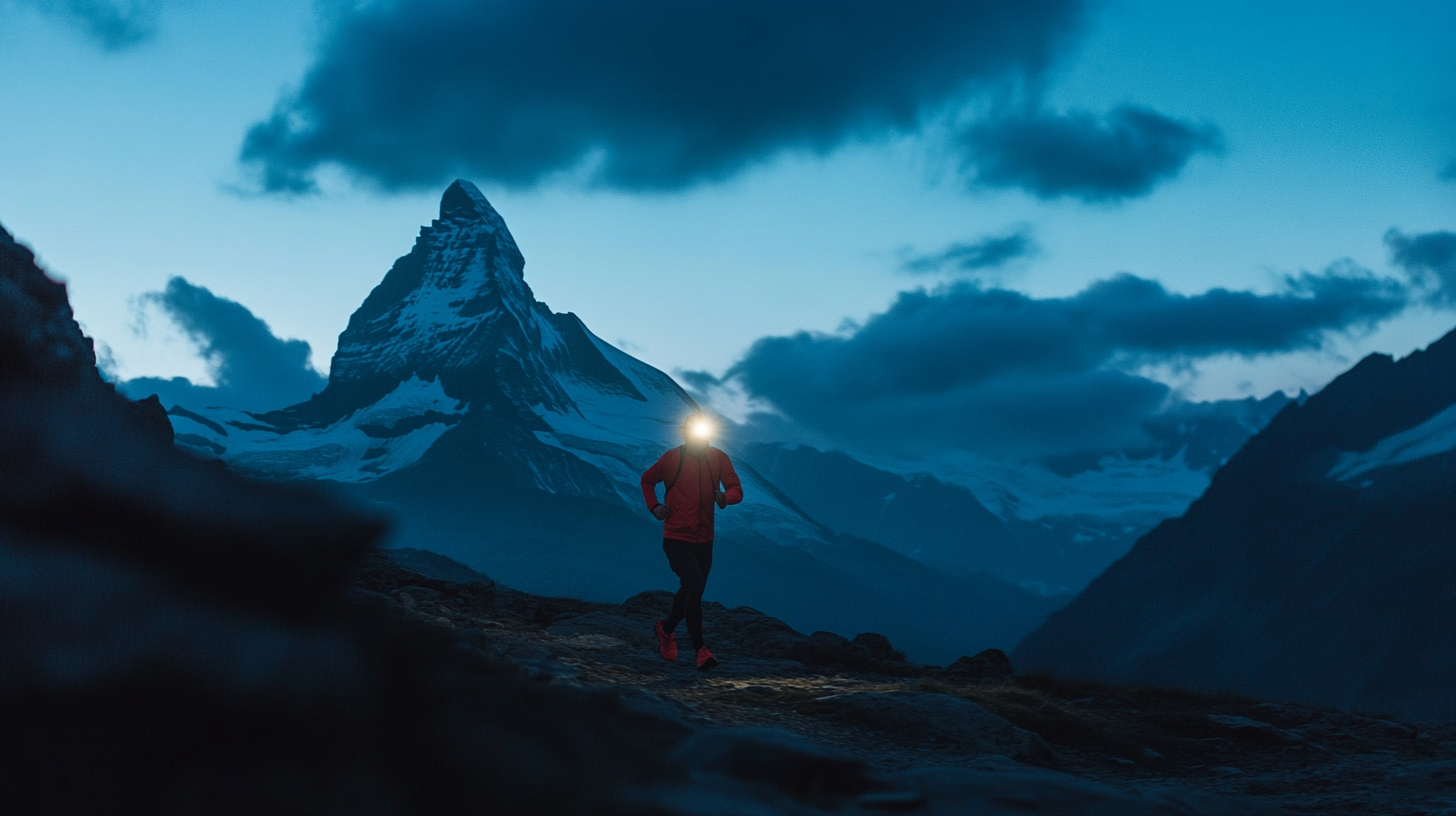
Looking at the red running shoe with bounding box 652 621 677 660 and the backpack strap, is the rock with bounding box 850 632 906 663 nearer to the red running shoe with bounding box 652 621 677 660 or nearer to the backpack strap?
the red running shoe with bounding box 652 621 677 660

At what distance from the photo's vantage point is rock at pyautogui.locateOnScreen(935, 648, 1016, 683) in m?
15.1

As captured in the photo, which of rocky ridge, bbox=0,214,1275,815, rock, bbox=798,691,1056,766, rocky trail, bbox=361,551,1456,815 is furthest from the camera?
rock, bbox=798,691,1056,766

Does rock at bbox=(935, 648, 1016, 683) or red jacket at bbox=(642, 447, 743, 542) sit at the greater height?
red jacket at bbox=(642, 447, 743, 542)

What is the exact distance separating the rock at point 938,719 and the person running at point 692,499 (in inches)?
107

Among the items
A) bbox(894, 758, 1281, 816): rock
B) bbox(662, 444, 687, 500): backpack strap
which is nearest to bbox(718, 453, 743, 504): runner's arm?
bbox(662, 444, 687, 500): backpack strap

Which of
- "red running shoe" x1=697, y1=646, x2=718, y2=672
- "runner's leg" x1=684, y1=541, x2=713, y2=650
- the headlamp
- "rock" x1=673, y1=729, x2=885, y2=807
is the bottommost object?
"rock" x1=673, y1=729, x2=885, y2=807

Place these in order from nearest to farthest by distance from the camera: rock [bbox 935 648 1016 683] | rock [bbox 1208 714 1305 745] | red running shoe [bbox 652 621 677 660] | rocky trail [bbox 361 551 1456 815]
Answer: rocky trail [bbox 361 551 1456 815]
rock [bbox 1208 714 1305 745]
red running shoe [bbox 652 621 677 660]
rock [bbox 935 648 1016 683]

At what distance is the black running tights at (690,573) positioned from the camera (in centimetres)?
1142

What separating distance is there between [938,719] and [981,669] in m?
7.80

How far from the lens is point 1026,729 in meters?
9.23

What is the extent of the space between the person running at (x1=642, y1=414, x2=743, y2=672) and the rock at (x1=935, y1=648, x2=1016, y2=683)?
204 inches

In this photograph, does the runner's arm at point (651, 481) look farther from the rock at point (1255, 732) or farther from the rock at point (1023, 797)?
the rock at point (1255, 732)

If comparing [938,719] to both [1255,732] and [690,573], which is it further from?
[1255,732]

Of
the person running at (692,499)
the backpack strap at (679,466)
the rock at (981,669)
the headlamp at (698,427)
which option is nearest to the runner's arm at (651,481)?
the person running at (692,499)
